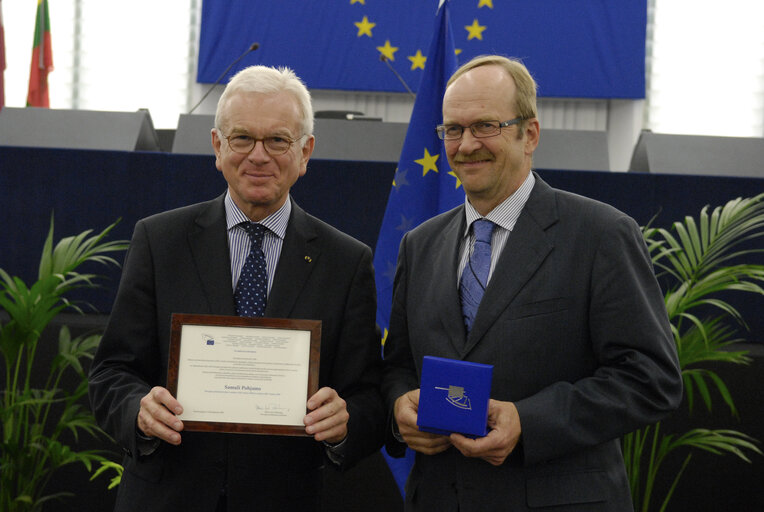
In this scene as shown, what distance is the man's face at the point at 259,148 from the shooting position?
183cm

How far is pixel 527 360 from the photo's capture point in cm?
171

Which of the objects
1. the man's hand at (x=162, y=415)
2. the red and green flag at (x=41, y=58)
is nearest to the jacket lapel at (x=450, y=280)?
the man's hand at (x=162, y=415)

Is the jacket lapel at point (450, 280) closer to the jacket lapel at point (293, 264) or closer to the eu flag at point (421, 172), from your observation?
the jacket lapel at point (293, 264)

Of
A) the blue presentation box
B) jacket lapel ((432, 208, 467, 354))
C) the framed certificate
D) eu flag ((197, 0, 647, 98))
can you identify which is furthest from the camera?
eu flag ((197, 0, 647, 98))

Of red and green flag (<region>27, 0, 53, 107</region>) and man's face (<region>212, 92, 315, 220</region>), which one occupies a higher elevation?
red and green flag (<region>27, 0, 53, 107</region>)

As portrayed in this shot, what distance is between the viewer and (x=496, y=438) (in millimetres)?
1588

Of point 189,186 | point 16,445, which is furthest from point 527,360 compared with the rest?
point 189,186

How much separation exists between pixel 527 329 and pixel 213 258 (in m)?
0.76

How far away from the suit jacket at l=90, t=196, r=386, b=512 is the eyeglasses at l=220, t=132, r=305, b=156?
187mm

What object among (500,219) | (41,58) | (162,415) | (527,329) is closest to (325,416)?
(162,415)

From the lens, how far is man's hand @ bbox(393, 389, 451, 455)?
1.71 metres

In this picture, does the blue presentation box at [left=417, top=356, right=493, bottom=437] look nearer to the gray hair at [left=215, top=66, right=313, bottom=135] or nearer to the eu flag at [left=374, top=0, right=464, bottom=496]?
the gray hair at [left=215, top=66, right=313, bottom=135]

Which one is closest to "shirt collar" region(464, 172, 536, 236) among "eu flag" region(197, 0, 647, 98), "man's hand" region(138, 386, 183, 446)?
"man's hand" region(138, 386, 183, 446)

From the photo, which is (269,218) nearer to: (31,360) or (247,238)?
(247,238)
